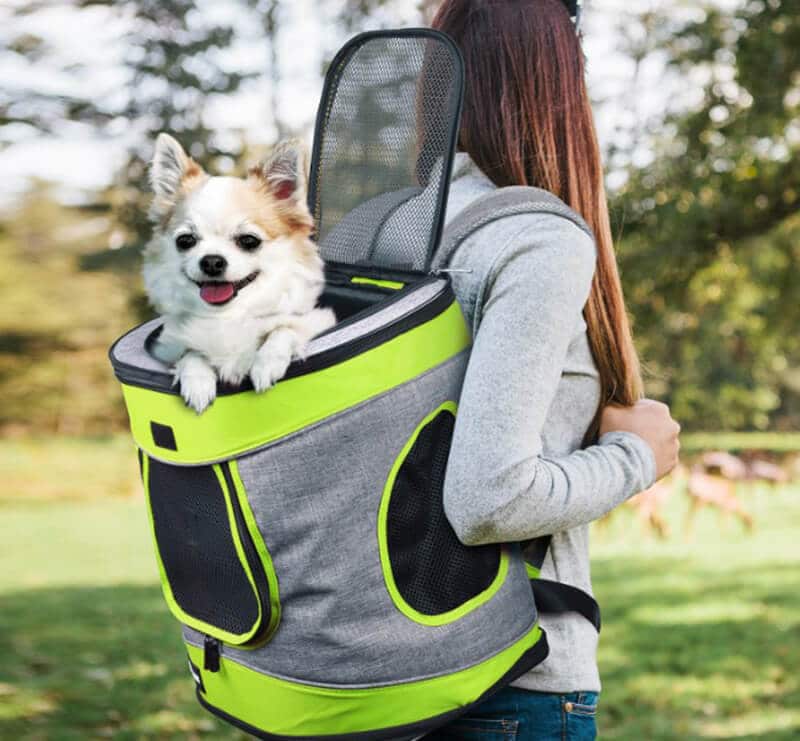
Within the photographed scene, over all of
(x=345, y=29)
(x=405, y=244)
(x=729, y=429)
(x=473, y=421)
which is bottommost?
(x=729, y=429)

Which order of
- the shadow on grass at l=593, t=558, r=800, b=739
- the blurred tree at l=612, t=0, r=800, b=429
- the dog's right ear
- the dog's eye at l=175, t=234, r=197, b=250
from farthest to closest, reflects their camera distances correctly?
the blurred tree at l=612, t=0, r=800, b=429 → the shadow on grass at l=593, t=558, r=800, b=739 → the dog's right ear → the dog's eye at l=175, t=234, r=197, b=250

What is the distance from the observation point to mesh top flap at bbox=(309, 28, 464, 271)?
5.29 feet

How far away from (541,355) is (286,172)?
2.62 feet

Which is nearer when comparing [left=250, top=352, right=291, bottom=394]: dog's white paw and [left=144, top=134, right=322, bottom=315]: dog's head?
[left=250, top=352, right=291, bottom=394]: dog's white paw

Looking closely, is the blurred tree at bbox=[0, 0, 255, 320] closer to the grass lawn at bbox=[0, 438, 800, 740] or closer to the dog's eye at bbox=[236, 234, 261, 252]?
the grass lawn at bbox=[0, 438, 800, 740]

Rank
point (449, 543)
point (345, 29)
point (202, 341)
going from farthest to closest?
1. point (345, 29)
2. point (202, 341)
3. point (449, 543)

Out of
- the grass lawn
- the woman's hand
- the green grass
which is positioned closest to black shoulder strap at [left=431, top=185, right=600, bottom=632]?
the woman's hand

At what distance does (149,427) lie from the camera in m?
1.49

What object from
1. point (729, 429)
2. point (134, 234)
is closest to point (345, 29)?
Result: point (134, 234)

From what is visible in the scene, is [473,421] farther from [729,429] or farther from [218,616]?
[729,429]

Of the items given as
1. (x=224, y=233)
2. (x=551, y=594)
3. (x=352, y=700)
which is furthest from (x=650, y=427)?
(x=224, y=233)

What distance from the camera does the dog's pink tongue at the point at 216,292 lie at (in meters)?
1.71

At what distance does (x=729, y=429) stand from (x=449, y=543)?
2822cm

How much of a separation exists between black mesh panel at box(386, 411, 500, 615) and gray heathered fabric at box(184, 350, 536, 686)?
3 centimetres
